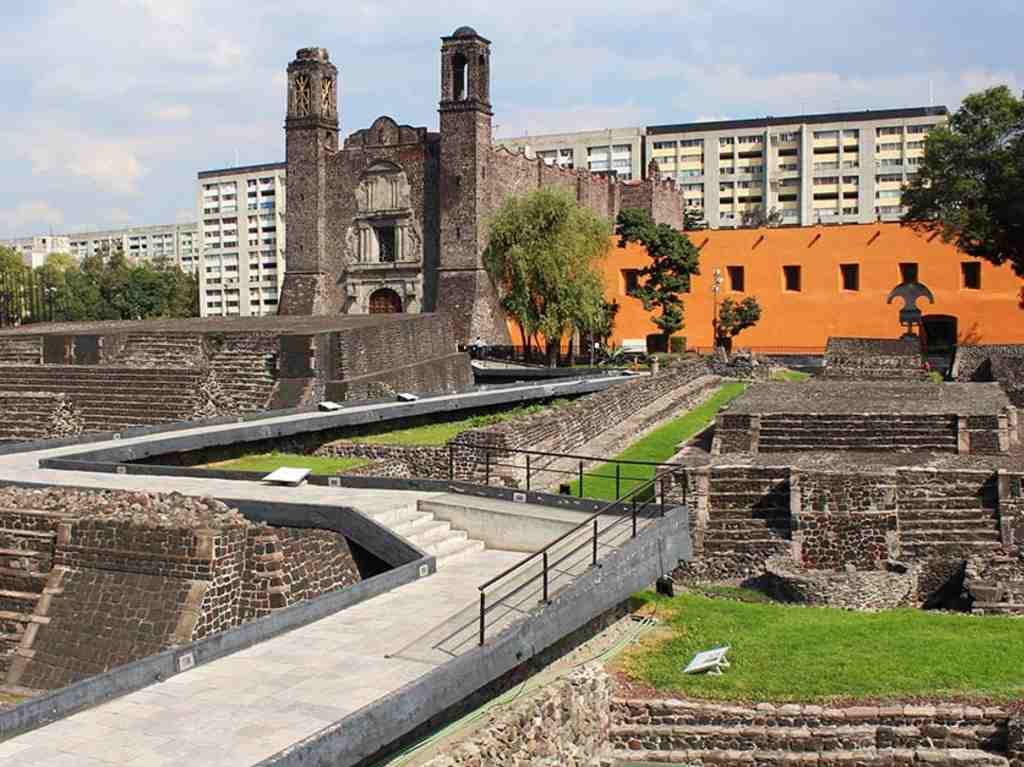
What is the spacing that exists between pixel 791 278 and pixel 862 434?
88.8ft

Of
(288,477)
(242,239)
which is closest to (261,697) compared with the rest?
(288,477)

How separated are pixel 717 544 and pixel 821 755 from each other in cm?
548

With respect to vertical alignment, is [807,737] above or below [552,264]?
below

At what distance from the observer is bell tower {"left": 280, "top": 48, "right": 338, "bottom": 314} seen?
44.5m

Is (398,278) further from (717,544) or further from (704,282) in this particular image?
(717,544)

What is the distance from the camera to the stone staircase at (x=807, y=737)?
28.3ft

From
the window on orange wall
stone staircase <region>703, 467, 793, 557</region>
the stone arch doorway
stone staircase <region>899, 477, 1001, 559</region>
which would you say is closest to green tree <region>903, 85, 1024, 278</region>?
the window on orange wall

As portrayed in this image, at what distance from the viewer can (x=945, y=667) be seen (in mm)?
9422

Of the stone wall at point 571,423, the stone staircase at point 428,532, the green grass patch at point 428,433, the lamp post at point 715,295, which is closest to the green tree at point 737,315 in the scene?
the lamp post at point 715,295

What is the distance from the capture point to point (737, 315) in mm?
42562

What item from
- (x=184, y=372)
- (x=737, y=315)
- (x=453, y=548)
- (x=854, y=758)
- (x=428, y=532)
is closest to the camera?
(x=854, y=758)

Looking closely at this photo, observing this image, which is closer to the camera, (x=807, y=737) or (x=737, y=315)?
(x=807, y=737)

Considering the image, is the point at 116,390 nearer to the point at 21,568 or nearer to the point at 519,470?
the point at 519,470

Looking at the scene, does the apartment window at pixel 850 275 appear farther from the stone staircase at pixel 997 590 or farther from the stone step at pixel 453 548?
the stone step at pixel 453 548
